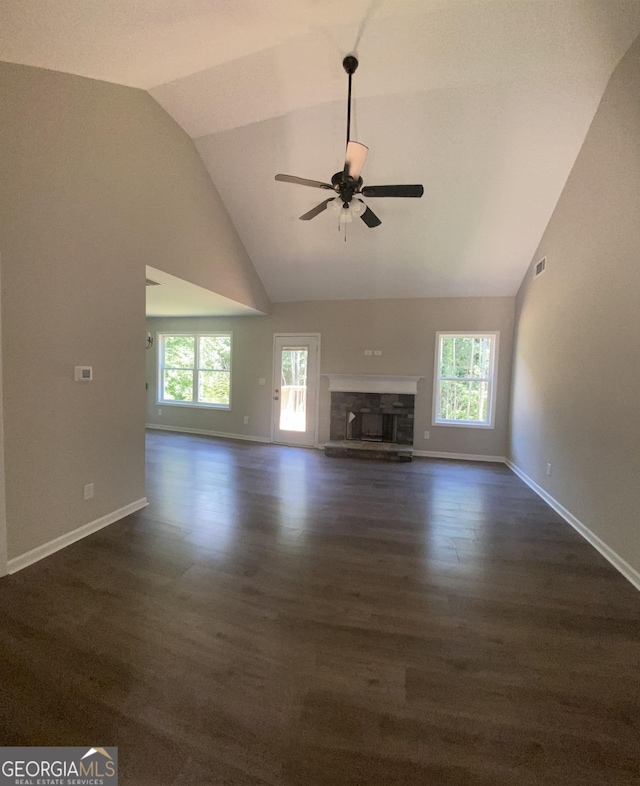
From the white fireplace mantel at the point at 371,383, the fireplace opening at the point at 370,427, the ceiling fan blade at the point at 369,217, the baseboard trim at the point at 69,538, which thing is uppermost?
the ceiling fan blade at the point at 369,217

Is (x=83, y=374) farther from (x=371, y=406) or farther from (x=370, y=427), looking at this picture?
(x=370, y=427)

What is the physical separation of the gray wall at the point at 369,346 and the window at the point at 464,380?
128 millimetres

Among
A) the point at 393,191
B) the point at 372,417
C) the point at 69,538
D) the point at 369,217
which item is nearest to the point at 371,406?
the point at 372,417

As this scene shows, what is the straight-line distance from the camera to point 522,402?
4.53 m

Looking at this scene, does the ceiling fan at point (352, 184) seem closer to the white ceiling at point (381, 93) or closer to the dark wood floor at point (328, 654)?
the white ceiling at point (381, 93)

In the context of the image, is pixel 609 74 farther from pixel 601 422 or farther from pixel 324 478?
pixel 324 478

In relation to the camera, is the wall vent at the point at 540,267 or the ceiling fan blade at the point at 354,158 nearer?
the ceiling fan blade at the point at 354,158

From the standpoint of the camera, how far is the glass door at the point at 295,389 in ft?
19.5

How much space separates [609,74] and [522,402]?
3.40 meters

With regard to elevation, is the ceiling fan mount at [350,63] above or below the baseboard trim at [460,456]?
above

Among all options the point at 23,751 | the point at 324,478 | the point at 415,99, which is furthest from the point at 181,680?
the point at 415,99

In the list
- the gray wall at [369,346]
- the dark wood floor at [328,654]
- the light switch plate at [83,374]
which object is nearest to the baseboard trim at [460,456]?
the gray wall at [369,346]

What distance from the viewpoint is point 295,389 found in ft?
19.9

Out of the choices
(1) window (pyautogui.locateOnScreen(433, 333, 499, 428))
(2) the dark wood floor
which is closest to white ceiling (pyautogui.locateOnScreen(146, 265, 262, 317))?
(2) the dark wood floor
